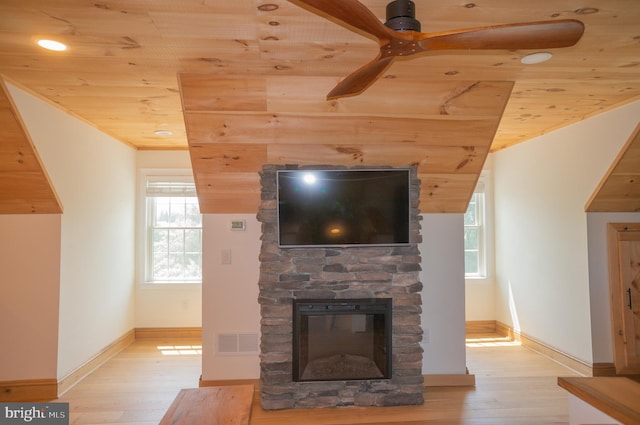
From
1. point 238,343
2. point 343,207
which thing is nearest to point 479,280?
point 343,207

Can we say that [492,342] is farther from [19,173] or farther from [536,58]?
[19,173]

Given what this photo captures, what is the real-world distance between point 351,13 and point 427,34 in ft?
1.11

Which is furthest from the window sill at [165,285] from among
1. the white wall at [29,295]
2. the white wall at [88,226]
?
the white wall at [29,295]

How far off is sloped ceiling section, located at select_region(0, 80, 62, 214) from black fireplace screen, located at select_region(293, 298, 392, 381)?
2270 millimetres

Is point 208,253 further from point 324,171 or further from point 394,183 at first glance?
point 394,183

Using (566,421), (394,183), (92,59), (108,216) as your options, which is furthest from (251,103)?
(566,421)

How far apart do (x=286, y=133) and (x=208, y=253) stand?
1343 millimetres

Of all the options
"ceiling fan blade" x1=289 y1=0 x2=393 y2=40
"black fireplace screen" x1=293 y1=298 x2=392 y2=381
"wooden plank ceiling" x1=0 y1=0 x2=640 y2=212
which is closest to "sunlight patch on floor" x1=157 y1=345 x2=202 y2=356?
"black fireplace screen" x1=293 y1=298 x2=392 y2=381

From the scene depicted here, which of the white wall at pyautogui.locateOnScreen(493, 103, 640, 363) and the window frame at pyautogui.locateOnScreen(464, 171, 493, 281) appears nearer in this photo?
the white wall at pyautogui.locateOnScreen(493, 103, 640, 363)

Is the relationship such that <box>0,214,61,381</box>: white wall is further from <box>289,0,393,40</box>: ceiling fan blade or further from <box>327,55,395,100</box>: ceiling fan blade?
<box>289,0,393,40</box>: ceiling fan blade

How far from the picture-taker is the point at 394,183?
3469 mm

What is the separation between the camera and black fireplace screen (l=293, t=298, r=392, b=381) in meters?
3.45

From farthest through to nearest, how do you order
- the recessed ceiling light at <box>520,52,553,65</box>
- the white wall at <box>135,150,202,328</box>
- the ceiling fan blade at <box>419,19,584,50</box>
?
1. the white wall at <box>135,150,202,328</box>
2. the recessed ceiling light at <box>520,52,553,65</box>
3. the ceiling fan blade at <box>419,19,584,50</box>

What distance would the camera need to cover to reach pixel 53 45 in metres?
2.31
